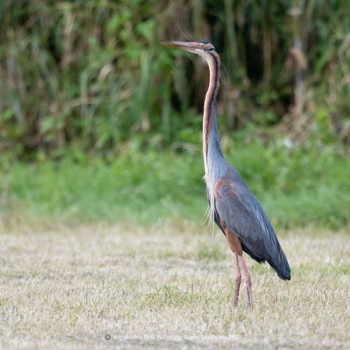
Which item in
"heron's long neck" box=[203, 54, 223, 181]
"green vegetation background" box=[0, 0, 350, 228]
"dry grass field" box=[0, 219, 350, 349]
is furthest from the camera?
"green vegetation background" box=[0, 0, 350, 228]

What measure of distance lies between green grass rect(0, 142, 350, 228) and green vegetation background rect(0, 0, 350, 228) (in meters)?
0.02

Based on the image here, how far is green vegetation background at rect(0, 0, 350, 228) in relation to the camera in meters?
10.1

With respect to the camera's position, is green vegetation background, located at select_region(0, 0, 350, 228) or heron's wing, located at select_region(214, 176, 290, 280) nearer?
heron's wing, located at select_region(214, 176, 290, 280)

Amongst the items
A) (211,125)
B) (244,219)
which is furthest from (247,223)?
(211,125)

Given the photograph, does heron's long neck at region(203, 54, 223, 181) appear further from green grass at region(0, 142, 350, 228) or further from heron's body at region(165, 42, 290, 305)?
green grass at region(0, 142, 350, 228)

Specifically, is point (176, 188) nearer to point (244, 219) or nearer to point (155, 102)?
point (155, 102)

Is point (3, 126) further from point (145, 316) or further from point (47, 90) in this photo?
point (145, 316)

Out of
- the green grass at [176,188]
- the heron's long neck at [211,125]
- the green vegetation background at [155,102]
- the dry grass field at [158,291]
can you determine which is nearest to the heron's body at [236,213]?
the heron's long neck at [211,125]

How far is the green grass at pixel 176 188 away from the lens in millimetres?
9078

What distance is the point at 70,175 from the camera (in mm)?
10836

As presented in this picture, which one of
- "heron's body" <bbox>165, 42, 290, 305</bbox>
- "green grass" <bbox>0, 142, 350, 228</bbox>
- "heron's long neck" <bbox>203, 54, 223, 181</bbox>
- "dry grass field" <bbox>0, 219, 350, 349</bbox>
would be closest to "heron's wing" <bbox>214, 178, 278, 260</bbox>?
"heron's body" <bbox>165, 42, 290, 305</bbox>

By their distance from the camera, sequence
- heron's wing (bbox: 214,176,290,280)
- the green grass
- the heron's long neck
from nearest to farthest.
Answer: heron's wing (bbox: 214,176,290,280)
the heron's long neck
the green grass

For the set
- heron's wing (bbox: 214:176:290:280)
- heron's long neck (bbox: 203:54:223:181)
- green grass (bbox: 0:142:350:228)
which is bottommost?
green grass (bbox: 0:142:350:228)

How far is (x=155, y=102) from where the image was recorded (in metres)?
11.8
